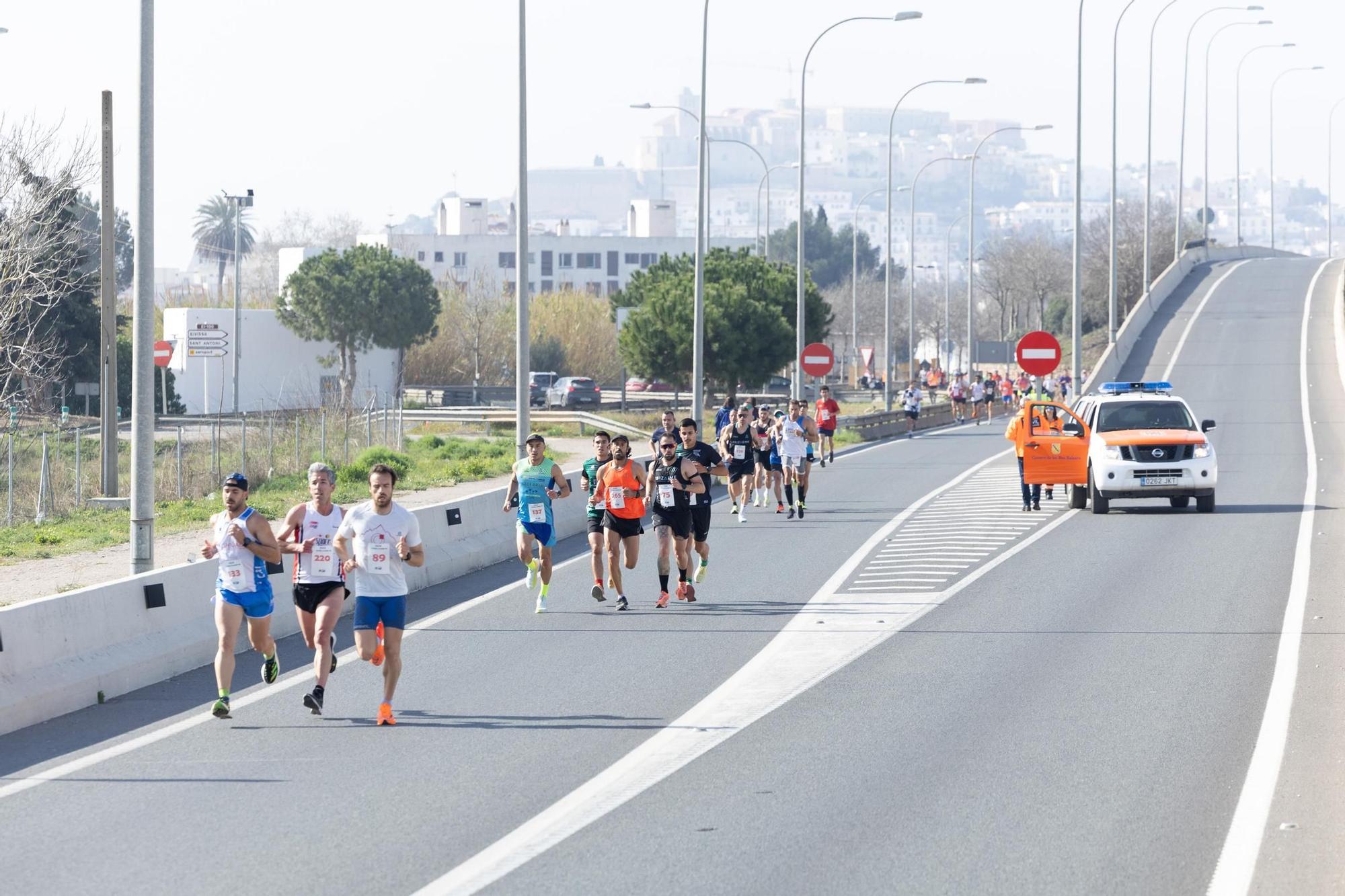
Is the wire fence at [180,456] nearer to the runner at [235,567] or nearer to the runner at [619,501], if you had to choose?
the runner at [619,501]

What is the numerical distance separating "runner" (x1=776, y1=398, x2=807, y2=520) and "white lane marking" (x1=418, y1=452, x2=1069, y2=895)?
8345 millimetres

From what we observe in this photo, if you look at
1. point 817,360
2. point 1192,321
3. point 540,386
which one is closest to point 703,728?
point 817,360

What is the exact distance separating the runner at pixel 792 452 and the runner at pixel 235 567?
1591 centimetres

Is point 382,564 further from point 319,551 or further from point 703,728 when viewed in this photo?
point 703,728

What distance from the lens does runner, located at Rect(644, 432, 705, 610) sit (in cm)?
1788

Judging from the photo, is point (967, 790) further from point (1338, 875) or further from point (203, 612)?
point (203, 612)

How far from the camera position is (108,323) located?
32.8 m

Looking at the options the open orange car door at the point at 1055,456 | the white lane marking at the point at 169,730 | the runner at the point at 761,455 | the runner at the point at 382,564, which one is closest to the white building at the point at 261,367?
the runner at the point at 761,455

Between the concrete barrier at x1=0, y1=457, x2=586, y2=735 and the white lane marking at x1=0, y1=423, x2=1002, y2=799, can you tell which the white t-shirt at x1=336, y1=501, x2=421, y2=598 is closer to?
the white lane marking at x1=0, y1=423, x2=1002, y2=799

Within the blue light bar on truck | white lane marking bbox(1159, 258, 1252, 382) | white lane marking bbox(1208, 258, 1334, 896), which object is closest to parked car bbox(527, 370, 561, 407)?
white lane marking bbox(1159, 258, 1252, 382)

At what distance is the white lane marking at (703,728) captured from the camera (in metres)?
8.19

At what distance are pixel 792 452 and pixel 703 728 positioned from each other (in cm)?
1654

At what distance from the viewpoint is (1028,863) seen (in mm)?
7980

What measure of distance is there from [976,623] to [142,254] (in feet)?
25.7
